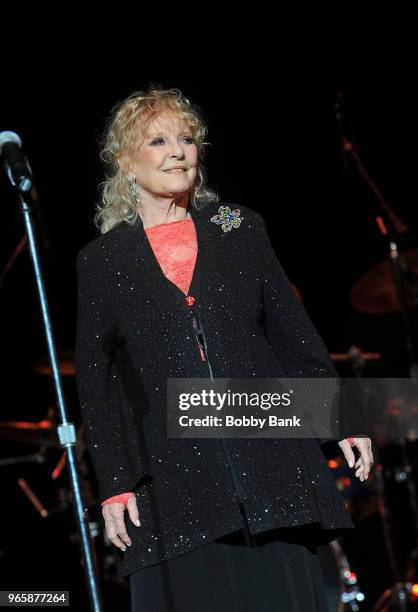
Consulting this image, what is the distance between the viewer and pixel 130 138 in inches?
79.0

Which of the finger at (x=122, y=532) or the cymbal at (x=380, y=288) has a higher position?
the cymbal at (x=380, y=288)

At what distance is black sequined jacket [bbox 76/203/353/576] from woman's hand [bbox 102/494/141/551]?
0.6 inches

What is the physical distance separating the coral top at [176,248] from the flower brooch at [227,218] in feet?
0.20

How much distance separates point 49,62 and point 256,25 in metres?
1.11

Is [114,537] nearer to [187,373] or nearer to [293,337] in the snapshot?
[187,373]

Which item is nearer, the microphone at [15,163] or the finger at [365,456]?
the microphone at [15,163]

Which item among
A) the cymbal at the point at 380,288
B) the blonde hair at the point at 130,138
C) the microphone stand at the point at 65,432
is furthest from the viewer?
the cymbal at the point at 380,288

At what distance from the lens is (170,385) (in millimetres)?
1752

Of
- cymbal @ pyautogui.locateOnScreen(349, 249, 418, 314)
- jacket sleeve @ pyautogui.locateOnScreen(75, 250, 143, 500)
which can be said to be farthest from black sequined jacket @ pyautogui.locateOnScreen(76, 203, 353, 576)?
cymbal @ pyautogui.locateOnScreen(349, 249, 418, 314)

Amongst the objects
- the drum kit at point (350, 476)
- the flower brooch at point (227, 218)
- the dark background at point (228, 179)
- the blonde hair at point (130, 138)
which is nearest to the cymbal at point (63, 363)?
the drum kit at point (350, 476)

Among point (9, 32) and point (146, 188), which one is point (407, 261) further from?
point (146, 188)

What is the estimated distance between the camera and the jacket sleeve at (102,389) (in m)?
1.75

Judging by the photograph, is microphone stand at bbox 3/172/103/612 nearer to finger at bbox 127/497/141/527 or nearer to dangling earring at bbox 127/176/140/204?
finger at bbox 127/497/141/527

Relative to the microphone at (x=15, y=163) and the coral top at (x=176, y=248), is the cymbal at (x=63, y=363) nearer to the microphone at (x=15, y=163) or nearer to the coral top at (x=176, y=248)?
the coral top at (x=176, y=248)
